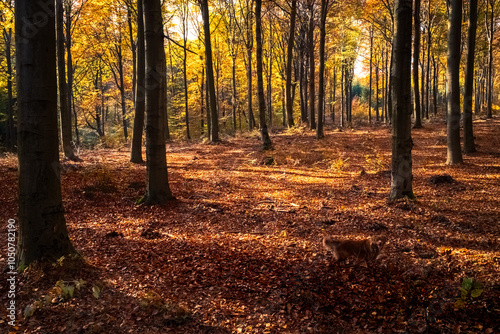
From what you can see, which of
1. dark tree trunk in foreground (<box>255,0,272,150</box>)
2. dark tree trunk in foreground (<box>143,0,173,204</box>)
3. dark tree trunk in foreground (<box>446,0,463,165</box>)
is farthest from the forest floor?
dark tree trunk in foreground (<box>255,0,272,150</box>)

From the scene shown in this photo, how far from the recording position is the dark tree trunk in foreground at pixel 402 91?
248 inches

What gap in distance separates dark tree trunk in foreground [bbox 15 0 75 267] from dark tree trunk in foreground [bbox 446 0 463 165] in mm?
10871

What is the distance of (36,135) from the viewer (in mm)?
3736

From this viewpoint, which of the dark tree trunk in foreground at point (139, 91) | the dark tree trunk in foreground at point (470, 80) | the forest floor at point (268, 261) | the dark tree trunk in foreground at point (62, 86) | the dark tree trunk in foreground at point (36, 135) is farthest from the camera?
the dark tree trunk in foreground at point (139, 91)

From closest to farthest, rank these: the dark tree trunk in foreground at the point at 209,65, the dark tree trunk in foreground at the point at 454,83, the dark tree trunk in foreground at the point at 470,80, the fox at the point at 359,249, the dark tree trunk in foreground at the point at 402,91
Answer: the fox at the point at 359,249 → the dark tree trunk in foreground at the point at 402,91 → the dark tree trunk in foreground at the point at 454,83 → the dark tree trunk in foreground at the point at 470,80 → the dark tree trunk in foreground at the point at 209,65

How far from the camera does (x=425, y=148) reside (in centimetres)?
1380

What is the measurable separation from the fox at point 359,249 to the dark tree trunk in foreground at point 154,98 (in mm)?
4541

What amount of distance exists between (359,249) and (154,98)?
5373 mm

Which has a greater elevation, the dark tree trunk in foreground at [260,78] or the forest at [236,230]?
the dark tree trunk in foreground at [260,78]

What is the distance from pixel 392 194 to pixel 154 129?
559 cm

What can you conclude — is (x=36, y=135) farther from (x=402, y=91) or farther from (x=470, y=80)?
(x=470, y=80)

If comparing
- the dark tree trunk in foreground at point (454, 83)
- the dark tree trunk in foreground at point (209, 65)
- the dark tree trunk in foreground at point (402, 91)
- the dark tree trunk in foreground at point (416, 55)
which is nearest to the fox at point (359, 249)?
the dark tree trunk in foreground at point (402, 91)

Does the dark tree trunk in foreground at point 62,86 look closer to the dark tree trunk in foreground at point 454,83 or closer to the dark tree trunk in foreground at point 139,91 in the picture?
the dark tree trunk in foreground at point 139,91

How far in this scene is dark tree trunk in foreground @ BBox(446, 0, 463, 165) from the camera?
384 inches
